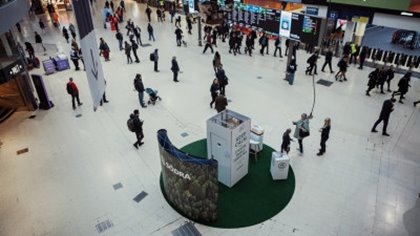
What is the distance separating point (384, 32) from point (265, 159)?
1881 cm

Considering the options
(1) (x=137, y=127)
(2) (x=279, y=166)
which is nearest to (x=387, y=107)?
(2) (x=279, y=166)

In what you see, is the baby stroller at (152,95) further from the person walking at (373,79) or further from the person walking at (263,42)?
the person walking at (373,79)

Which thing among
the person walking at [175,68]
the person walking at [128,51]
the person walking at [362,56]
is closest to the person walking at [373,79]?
the person walking at [362,56]

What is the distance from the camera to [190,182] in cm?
616

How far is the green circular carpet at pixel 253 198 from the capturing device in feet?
22.6

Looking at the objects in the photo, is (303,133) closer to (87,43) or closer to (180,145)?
(180,145)

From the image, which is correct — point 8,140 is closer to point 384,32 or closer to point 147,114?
point 147,114

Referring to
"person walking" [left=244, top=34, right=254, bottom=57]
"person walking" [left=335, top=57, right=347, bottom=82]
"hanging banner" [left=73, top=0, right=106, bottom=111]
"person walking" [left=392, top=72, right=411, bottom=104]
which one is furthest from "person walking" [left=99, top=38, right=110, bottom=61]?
"person walking" [left=392, top=72, right=411, bottom=104]

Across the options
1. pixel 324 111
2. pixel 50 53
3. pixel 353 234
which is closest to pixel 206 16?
pixel 324 111

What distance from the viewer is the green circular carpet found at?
22.6 ft

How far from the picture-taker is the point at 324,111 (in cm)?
1129

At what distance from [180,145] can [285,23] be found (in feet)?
21.3

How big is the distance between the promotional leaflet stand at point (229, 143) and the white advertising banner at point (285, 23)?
5.88m

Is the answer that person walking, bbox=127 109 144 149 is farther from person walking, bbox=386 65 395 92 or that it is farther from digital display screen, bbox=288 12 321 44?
person walking, bbox=386 65 395 92
